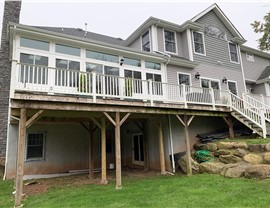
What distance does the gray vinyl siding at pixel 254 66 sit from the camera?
1680 cm

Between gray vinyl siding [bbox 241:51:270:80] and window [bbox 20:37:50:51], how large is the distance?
14516mm

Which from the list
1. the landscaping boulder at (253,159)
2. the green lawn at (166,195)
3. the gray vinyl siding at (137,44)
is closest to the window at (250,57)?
the gray vinyl siding at (137,44)

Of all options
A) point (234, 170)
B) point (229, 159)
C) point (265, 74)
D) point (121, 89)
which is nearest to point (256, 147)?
point (229, 159)

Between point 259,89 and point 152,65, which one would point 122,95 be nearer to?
point 152,65

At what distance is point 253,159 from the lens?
7871 mm

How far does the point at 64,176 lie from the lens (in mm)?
10305

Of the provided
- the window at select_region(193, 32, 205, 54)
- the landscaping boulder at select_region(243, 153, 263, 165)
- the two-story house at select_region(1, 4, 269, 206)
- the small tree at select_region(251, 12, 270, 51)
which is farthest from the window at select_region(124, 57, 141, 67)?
the small tree at select_region(251, 12, 270, 51)

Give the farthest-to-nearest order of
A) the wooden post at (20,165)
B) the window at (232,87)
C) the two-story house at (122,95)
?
the window at (232,87), the two-story house at (122,95), the wooden post at (20,165)

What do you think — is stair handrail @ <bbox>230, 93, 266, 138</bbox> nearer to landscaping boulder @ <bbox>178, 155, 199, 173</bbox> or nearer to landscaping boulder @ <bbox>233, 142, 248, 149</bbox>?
landscaping boulder @ <bbox>233, 142, 248, 149</bbox>

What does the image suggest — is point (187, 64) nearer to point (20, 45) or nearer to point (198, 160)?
point (198, 160)

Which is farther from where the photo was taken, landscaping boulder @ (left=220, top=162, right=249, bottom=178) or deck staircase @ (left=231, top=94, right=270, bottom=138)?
deck staircase @ (left=231, top=94, right=270, bottom=138)

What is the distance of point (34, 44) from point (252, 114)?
1033 centimetres

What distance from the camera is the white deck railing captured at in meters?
7.00

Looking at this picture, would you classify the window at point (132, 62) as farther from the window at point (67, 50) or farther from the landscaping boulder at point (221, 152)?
the landscaping boulder at point (221, 152)
